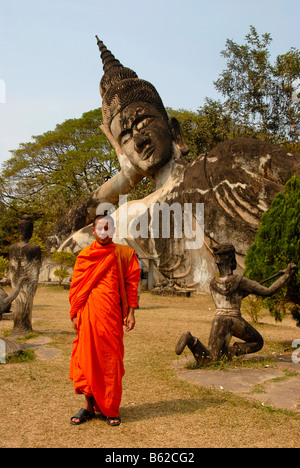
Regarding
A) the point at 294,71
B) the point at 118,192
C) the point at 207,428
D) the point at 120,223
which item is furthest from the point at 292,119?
the point at 207,428

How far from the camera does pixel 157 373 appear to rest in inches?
195

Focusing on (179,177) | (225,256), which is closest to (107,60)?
(179,177)

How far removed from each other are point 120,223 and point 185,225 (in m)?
2.56

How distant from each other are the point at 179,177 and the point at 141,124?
1988mm

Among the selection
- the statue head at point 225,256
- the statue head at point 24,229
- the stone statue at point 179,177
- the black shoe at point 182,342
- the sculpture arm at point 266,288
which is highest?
the stone statue at point 179,177

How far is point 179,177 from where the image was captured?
1330 centimetres

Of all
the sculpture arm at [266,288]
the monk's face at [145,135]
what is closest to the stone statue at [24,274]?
the sculpture arm at [266,288]

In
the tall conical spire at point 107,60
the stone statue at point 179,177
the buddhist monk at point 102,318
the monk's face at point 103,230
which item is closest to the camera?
the buddhist monk at point 102,318

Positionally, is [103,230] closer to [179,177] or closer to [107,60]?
[179,177]

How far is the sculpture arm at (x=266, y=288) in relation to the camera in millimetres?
4832

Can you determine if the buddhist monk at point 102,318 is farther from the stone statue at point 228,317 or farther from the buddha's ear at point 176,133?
the buddha's ear at point 176,133

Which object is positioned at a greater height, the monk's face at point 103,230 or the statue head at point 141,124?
the statue head at point 141,124

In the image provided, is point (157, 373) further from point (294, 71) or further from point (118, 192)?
point (294, 71)

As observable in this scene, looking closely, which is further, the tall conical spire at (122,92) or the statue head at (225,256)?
the tall conical spire at (122,92)
